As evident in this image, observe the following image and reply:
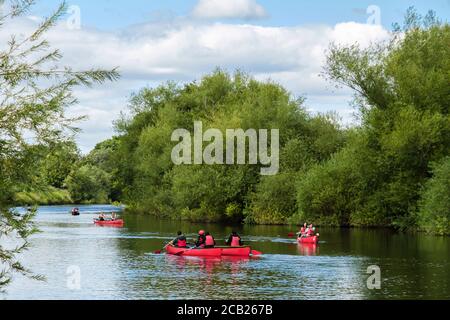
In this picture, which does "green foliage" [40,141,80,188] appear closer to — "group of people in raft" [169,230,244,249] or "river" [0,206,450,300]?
"river" [0,206,450,300]

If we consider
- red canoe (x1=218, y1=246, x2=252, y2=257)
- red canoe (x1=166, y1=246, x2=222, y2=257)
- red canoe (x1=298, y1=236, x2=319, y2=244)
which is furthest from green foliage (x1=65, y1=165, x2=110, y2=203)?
red canoe (x1=218, y1=246, x2=252, y2=257)

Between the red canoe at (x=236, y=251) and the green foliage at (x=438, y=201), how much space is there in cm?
1786

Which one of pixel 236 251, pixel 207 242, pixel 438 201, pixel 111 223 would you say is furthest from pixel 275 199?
pixel 236 251

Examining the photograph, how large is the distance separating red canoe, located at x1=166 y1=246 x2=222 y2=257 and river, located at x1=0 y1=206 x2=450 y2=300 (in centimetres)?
39

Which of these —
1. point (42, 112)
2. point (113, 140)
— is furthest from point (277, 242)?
point (113, 140)

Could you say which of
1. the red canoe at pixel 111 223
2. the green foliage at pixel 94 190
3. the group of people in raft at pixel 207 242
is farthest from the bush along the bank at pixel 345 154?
the green foliage at pixel 94 190

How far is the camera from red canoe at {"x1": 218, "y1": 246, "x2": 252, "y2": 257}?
4072cm

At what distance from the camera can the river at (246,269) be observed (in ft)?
94.1

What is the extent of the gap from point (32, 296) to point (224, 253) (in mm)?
14887

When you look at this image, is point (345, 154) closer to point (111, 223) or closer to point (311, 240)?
point (311, 240)

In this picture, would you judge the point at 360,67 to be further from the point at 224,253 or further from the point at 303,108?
the point at 224,253

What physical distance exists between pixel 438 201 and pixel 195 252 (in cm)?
1983

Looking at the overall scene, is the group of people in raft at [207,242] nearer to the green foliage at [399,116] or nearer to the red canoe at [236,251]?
the red canoe at [236,251]

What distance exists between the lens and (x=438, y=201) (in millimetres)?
53219
